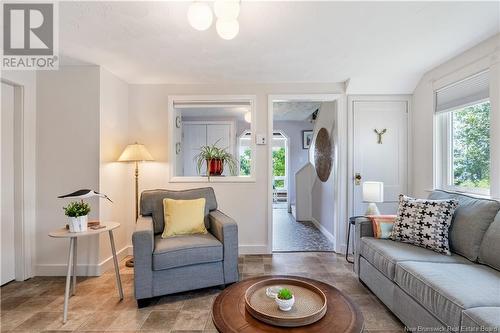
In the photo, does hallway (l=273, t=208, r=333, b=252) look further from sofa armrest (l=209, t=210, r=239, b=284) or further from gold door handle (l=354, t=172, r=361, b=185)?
sofa armrest (l=209, t=210, r=239, b=284)

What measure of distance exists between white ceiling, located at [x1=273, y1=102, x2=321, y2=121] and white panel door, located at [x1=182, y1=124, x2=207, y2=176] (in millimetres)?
1756

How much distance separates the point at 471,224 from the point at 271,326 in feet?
5.94

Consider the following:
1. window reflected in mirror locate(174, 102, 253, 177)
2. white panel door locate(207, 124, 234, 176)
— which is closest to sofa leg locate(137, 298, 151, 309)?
window reflected in mirror locate(174, 102, 253, 177)

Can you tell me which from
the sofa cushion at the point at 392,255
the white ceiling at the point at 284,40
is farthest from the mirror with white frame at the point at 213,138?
the sofa cushion at the point at 392,255

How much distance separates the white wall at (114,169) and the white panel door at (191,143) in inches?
30.1

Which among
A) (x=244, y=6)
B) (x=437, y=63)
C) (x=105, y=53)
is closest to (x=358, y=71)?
(x=437, y=63)

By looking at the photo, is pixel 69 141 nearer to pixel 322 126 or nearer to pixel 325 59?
pixel 325 59

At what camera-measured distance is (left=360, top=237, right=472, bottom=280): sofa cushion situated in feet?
6.41

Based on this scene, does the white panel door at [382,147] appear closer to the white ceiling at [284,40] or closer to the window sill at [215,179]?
the white ceiling at [284,40]

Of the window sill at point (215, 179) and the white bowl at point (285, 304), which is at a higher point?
the window sill at point (215, 179)

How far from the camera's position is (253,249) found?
351cm

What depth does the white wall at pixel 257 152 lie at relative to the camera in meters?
3.50

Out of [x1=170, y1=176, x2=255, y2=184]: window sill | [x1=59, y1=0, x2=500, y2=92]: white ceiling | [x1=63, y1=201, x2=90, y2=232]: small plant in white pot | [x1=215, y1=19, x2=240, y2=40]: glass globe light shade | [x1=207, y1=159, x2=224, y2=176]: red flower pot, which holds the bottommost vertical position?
[x1=63, y1=201, x2=90, y2=232]: small plant in white pot

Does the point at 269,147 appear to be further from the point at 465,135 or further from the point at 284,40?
the point at 465,135
